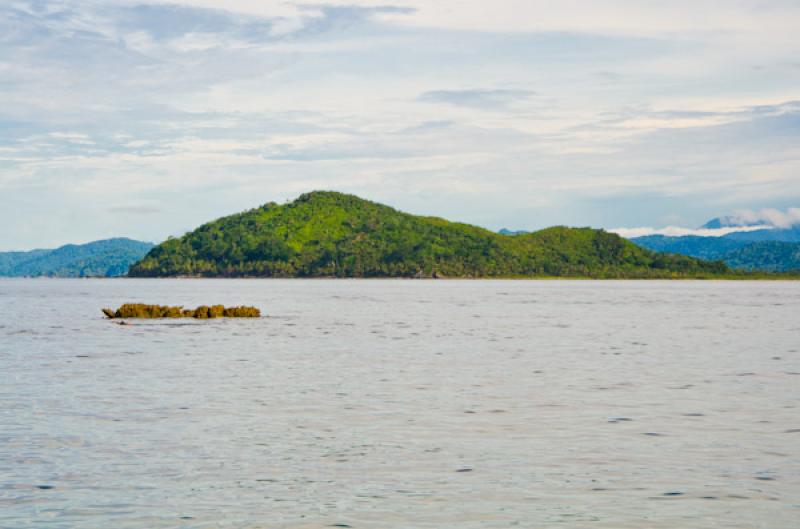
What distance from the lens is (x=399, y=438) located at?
90.0 feet

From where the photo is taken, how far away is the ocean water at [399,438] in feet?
63.1

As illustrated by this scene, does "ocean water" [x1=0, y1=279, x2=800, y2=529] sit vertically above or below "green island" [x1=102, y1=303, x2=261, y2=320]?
below

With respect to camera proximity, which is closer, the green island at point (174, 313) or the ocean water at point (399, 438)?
the ocean water at point (399, 438)

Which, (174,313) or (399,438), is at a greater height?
(174,313)

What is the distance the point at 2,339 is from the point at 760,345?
54814 millimetres

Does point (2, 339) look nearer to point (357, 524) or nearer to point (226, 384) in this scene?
point (226, 384)

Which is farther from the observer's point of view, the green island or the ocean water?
the green island

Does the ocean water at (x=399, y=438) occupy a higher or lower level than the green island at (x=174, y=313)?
lower

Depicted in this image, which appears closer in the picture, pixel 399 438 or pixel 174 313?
pixel 399 438

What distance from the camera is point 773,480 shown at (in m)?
21.7

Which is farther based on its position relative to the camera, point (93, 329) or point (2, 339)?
point (93, 329)

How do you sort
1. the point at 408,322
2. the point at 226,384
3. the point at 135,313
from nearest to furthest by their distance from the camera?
1. the point at 226,384
2. the point at 408,322
3. the point at 135,313

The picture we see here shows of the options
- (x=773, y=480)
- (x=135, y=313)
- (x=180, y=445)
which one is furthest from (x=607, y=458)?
(x=135, y=313)

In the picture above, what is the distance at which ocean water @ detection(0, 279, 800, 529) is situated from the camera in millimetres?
19234
